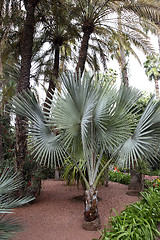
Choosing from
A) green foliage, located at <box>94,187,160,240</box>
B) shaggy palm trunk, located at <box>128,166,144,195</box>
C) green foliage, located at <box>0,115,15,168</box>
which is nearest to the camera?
green foliage, located at <box>94,187,160,240</box>

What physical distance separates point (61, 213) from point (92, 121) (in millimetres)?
2489

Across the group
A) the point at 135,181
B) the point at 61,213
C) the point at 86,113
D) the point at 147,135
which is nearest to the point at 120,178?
the point at 135,181

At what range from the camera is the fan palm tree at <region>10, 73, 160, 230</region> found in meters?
4.19

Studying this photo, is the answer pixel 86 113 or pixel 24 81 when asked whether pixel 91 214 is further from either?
pixel 24 81

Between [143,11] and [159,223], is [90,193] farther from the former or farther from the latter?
[143,11]

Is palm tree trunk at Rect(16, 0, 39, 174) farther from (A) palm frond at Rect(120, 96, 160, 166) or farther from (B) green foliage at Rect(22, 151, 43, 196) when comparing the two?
(A) palm frond at Rect(120, 96, 160, 166)

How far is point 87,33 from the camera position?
796cm

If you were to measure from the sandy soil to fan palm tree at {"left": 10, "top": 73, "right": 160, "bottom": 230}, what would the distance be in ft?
1.28

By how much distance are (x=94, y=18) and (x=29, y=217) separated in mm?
6857

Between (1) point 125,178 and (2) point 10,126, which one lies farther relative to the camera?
(1) point 125,178

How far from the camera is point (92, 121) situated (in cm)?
450

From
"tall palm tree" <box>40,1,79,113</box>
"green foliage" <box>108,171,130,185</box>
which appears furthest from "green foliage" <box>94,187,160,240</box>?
"green foliage" <box>108,171,130,185</box>

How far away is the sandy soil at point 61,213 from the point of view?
413 cm

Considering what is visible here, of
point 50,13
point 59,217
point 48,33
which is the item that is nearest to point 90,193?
point 59,217
